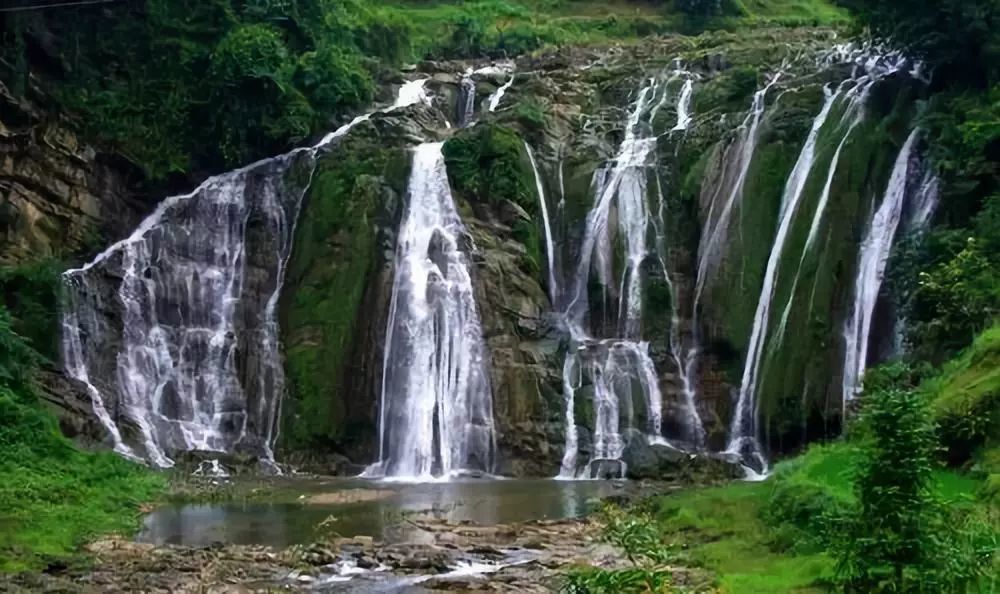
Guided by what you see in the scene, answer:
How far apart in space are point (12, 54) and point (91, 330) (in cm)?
930

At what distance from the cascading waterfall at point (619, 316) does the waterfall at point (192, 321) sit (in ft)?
26.2

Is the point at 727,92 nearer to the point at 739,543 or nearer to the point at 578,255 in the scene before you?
the point at 578,255

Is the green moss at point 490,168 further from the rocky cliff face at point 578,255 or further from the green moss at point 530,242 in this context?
the green moss at point 530,242

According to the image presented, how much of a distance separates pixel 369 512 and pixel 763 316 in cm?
1219

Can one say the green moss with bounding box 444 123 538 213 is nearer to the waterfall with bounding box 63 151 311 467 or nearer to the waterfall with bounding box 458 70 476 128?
the waterfall with bounding box 458 70 476 128

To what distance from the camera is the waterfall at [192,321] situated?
31250 millimetres

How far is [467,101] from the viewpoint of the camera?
1620 inches

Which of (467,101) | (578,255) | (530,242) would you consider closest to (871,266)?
(578,255)

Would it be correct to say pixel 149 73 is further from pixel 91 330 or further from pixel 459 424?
pixel 459 424

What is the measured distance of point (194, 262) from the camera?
34.4 meters

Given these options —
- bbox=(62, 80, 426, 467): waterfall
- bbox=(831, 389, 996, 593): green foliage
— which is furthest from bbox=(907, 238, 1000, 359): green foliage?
bbox=(62, 80, 426, 467): waterfall

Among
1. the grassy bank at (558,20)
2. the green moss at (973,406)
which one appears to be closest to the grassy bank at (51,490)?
the green moss at (973,406)

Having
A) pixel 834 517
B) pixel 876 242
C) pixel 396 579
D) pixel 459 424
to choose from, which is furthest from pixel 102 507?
pixel 876 242

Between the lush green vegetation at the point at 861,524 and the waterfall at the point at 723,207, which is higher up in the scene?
the waterfall at the point at 723,207
